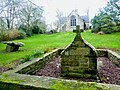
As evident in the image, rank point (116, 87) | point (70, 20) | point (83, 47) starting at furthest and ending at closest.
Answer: point (70, 20), point (83, 47), point (116, 87)

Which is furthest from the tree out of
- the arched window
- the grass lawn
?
the arched window

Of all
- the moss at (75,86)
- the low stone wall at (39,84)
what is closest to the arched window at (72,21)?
the low stone wall at (39,84)

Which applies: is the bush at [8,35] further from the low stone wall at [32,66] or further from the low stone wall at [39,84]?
the low stone wall at [39,84]

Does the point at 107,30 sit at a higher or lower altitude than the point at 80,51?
higher

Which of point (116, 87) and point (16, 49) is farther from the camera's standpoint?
point (16, 49)

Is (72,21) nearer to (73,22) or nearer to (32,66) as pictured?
(73,22)

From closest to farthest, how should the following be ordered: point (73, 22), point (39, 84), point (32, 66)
Result: point (39, 84) < point (32, 66) < point (73, 22)

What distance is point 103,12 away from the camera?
118 feet

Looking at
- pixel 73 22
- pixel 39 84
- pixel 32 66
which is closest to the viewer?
pixel 39 84

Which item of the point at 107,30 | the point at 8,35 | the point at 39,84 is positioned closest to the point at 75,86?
the point at 39,84

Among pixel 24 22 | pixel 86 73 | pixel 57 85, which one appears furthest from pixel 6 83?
pixel 24 22

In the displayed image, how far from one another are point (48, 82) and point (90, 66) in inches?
87.0

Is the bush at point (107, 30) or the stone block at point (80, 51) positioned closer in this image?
the stone block at point (80, 51)

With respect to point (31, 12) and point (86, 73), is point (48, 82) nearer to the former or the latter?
point (86, 73)
